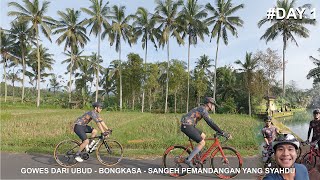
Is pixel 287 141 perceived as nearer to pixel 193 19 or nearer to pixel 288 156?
pixel 288 156

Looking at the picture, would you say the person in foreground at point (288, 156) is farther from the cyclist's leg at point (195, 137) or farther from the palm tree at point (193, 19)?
the palm tree at point (193, 19)

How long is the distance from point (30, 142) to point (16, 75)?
191 ft

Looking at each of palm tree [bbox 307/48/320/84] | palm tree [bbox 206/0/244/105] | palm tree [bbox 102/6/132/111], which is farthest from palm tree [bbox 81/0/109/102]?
palm tree [bbox 307/48/320/84]

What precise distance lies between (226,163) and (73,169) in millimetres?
3702

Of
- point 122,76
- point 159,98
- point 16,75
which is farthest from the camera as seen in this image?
point 16,75

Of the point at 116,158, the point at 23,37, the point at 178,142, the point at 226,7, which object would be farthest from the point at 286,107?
the point at 23,37

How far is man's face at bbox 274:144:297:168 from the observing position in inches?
104

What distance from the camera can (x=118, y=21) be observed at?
41.6m

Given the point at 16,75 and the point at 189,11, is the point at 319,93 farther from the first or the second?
the point at 16,75

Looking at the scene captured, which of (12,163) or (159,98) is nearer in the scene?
(12,163)

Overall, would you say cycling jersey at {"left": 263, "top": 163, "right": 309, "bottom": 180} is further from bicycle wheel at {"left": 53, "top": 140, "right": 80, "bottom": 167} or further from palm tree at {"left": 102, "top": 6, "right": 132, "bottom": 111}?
palm tree at {"left": 102, "top": 6, "right": 132, "bottom": 111}

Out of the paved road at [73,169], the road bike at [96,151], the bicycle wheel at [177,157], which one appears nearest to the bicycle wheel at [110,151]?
the road bike at [96,151]

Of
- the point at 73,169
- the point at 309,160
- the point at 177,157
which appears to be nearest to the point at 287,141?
the point at 177,157

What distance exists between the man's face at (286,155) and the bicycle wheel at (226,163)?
4033 mm
